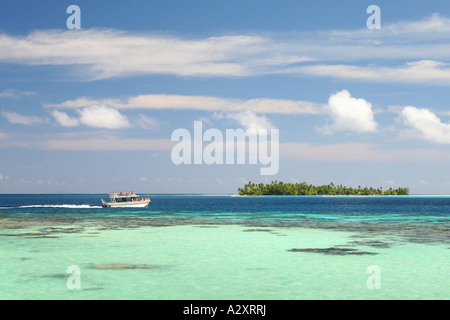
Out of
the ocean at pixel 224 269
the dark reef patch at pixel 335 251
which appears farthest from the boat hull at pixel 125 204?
the dark reef patch at pixel 335 251

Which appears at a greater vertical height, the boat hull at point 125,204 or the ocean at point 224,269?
the ocean at point 224,269

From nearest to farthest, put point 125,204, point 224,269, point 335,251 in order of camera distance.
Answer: point 224,269, point 335,251, point 125,204

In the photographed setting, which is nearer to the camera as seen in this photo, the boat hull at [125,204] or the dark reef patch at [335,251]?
the dark reef patch at [335,251]

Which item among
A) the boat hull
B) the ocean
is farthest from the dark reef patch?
the boat hull

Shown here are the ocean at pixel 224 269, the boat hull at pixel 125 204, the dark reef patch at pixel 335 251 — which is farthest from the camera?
the boat hull at pixel 125 204

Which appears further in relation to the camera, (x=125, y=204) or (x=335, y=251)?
(x=125, y=204)

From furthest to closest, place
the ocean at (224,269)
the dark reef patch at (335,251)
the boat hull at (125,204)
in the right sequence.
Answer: the boat hull at (125,204), the dark reef patch at (335,251), the ocean at (224,269)

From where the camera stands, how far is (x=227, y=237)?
36625 millimetres

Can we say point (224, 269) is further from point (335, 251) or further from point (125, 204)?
point (125, 204)

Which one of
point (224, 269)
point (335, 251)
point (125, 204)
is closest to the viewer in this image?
point (224, 269)

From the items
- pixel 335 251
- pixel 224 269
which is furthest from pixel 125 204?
pixel 224 269

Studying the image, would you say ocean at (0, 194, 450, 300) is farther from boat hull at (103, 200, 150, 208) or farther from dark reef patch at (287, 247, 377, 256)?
boat hull at (103, 200, 150, 208)

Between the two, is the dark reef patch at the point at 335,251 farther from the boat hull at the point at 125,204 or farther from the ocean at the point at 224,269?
the boat hull at the point at 125,204
